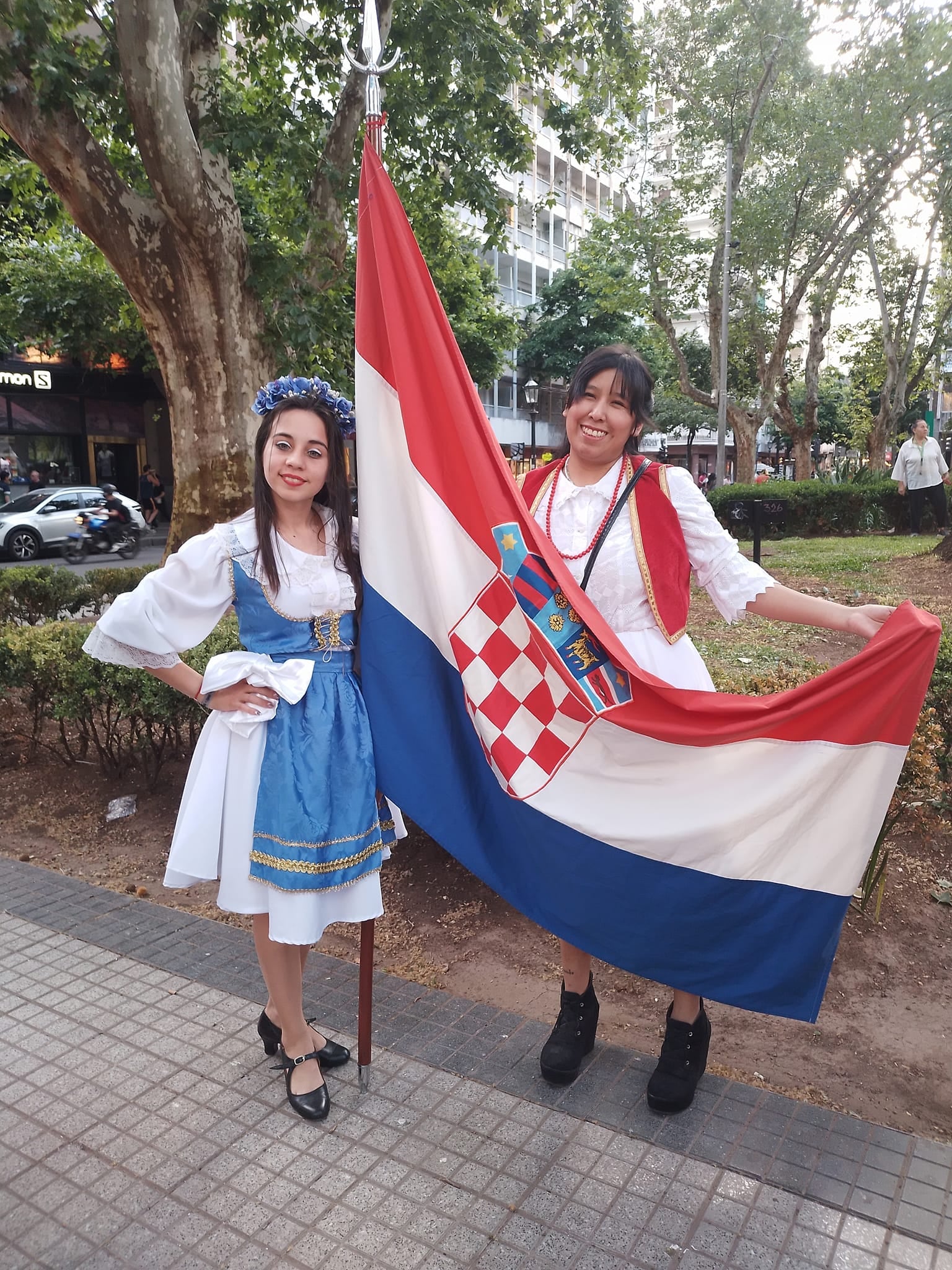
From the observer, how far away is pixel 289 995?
2643 mm

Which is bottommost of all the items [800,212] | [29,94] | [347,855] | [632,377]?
[347,855]

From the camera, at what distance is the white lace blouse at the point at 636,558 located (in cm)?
257

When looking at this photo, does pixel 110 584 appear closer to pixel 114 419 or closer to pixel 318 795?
pixel 318 795

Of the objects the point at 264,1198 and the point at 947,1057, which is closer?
the point at 264,1198

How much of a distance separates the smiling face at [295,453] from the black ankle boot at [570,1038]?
1.71 m

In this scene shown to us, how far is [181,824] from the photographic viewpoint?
2.54m

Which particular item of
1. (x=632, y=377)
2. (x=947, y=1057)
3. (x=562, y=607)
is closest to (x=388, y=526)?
(x=562, y=607)

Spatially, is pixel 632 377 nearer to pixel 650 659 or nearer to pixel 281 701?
pixel 650 659

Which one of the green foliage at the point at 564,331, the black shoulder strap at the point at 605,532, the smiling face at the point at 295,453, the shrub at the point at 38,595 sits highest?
the green foliage at the point at 564,331

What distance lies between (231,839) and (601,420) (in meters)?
1.57

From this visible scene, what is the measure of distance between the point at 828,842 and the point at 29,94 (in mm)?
6785

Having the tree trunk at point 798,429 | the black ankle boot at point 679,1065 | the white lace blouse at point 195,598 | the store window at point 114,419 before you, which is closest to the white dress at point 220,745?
the white lace blouse at point 195,598

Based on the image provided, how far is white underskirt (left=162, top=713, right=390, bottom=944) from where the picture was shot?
2.52 m

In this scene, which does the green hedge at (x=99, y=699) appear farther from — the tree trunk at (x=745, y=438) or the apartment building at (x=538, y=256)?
the apartment building at (x=538, y=256)
